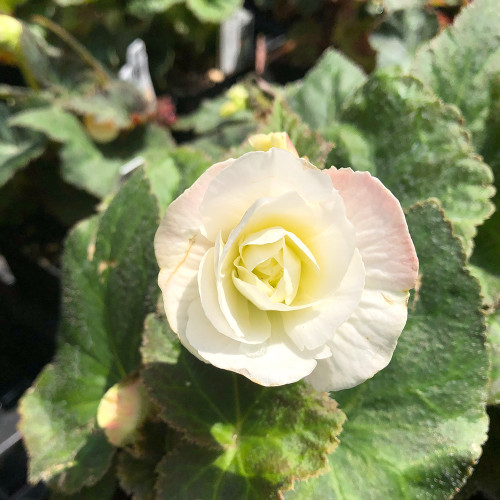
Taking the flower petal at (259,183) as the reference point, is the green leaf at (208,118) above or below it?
below

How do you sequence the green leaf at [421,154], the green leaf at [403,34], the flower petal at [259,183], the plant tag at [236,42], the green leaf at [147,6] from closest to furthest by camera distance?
the flower petal at [259,183] → the green leaf at [421,154] → the green leaf at [403,34] → the green leaf at [147,6] → the plant tag at [236,42]

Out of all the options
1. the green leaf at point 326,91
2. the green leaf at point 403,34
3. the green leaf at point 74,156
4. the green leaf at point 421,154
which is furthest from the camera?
the green leaf at point 74,156

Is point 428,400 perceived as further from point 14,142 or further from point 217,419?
point 14,142

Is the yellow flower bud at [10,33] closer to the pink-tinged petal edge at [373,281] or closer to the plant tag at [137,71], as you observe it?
the plant tag at [137,71]

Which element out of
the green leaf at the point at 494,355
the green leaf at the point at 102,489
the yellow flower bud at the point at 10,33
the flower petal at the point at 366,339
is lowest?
the green leaf at the point at 102,489

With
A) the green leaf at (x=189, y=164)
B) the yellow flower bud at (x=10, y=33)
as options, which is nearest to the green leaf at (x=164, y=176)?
the green leaf at (x=189, y=164)

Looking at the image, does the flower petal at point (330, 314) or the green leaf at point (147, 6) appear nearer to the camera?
the flower petal at point (330, 314)
